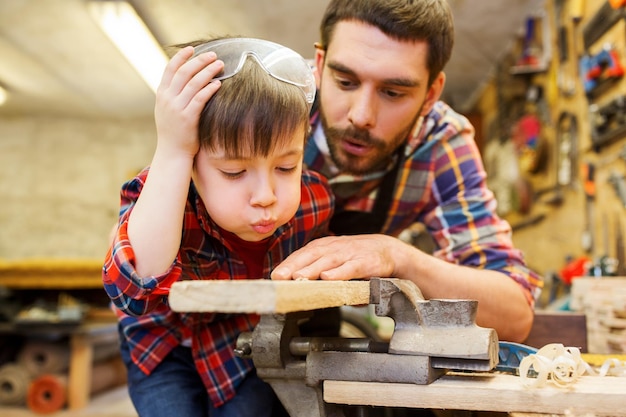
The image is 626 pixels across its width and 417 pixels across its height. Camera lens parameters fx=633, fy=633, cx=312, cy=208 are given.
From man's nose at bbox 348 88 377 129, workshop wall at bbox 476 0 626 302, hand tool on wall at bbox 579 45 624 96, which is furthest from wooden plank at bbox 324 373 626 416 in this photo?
hand tool on wall at bbox 579 45 624 96

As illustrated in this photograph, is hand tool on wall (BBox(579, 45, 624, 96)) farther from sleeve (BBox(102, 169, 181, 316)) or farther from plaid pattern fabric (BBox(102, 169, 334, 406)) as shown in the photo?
sleeve (BBox(102, 169, 181, 316))

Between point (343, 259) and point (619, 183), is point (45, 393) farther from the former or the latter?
point (343, 259)

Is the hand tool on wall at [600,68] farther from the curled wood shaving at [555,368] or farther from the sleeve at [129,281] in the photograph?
the sleeve at [129,281]

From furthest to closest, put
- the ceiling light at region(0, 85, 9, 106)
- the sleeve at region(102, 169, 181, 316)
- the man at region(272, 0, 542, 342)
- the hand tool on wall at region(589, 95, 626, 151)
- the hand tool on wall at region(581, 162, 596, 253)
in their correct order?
the ceiling light at region(0, 85, 9, 106)
the hand tool on wall at region(581, 162, 596, 253)
the hand tool on wall at region(589, 95, 626, 151)
the man at region(272, 0, 542, 342)
the sleeve at region(102, 169, 181, 316)

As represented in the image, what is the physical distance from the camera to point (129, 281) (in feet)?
3.20

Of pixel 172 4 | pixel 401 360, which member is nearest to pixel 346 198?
pixel 401 360

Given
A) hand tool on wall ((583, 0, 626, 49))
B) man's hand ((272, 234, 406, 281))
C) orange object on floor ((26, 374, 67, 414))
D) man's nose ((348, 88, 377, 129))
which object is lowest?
orange object on floor ((26, 374, 67, 414))

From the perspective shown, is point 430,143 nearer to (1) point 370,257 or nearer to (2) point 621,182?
(1) point 370,257

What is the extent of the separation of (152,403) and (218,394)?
14 cm

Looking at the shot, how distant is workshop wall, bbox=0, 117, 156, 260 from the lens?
8.69m

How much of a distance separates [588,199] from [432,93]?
229cm

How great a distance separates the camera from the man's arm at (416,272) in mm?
1046

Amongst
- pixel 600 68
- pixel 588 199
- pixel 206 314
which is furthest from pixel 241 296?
pixel 588 199

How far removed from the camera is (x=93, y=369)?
195 inches
